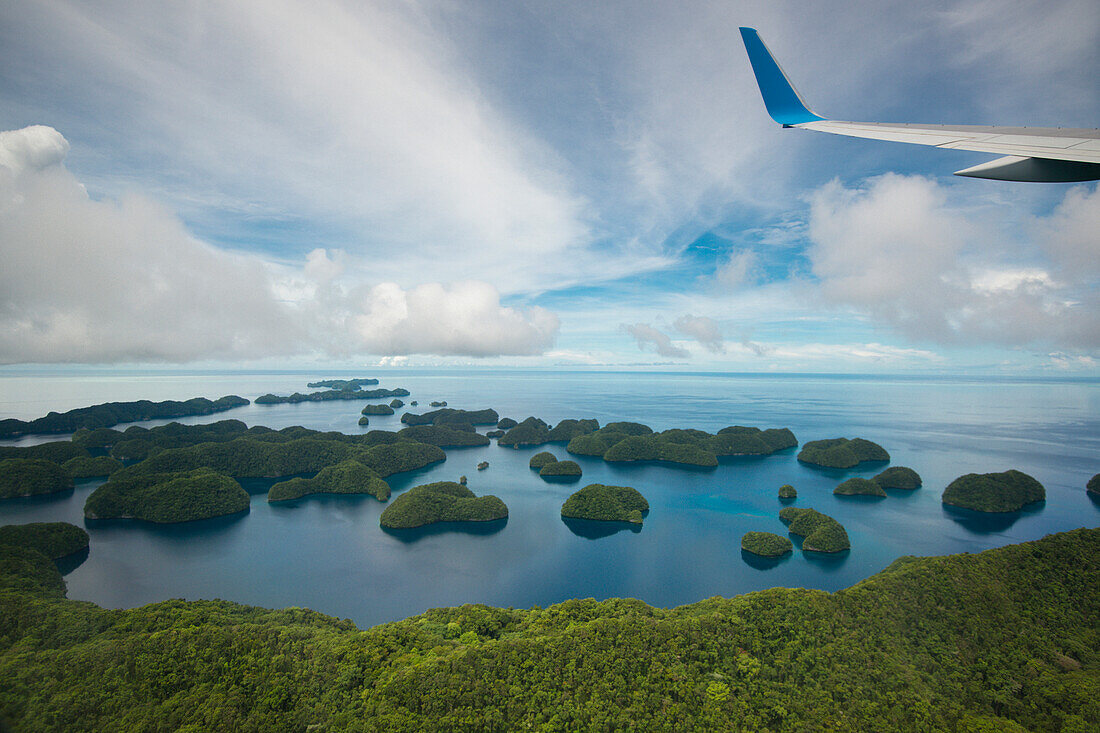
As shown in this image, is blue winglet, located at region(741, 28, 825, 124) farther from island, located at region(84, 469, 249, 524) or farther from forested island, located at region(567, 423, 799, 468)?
forested island, located at region(567, 423, 799, 468)

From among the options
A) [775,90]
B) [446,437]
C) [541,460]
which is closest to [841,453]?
[541,460]

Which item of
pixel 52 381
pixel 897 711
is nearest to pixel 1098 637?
pixel 897 711

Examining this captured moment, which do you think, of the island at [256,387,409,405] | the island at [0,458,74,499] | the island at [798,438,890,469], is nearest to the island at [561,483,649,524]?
the island at [798,438,890,469]

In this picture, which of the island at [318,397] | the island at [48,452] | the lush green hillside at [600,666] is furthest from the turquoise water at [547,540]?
the island at [318,397]

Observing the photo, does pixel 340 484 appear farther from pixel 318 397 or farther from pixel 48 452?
pixel 318 397

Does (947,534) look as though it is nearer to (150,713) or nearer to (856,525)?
(856,525)

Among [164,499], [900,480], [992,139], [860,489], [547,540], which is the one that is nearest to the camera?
[992,139]
